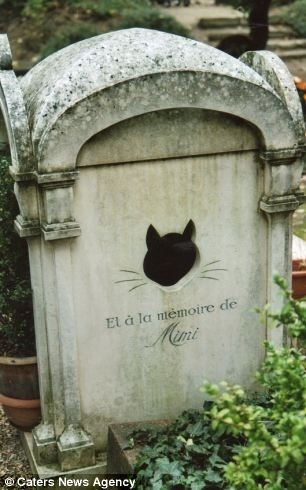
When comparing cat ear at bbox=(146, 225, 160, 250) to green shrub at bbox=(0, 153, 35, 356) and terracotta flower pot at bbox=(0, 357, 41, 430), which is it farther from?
terracotta flower pot at bbox=(0, 357, 41, 430)

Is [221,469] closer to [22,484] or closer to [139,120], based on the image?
[22,484]

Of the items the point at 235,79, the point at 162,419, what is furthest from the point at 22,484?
the point at 235,79

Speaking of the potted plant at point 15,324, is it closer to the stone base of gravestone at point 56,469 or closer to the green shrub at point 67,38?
the stone base of gravestone at point 56,469

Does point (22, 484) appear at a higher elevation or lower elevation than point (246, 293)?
lower

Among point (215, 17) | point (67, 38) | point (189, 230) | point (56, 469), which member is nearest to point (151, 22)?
point (67, 38)

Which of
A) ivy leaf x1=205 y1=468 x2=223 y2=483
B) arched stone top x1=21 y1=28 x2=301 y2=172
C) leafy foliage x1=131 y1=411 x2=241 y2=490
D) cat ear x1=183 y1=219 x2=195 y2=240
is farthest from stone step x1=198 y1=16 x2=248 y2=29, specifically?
ivy leaf x1=205 y1=468 x2=223 y2=483

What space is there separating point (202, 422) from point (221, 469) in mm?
517

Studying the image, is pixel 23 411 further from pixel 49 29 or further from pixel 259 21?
pixel 49 29

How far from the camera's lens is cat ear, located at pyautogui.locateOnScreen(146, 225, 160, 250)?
504 centimetres

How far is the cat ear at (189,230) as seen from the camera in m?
5.13

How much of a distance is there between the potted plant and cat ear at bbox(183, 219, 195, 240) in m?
1.16

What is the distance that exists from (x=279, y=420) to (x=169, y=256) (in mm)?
2093

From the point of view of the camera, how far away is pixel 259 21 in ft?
42.0

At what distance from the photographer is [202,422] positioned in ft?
16.7
